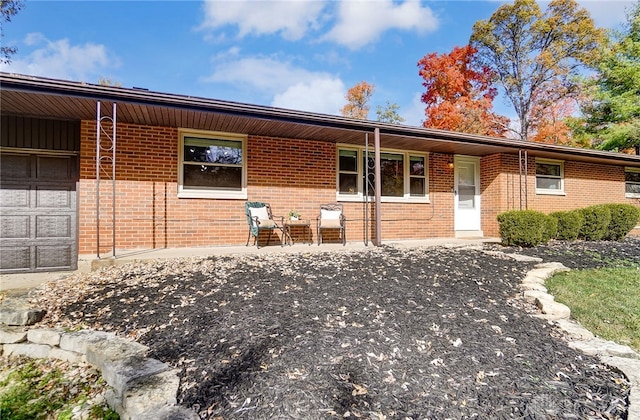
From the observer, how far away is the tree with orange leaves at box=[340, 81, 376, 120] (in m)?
23.4

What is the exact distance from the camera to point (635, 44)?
45.9 ft

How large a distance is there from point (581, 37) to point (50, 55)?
23.4 metres

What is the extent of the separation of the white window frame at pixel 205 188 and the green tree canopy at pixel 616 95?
1481 cm

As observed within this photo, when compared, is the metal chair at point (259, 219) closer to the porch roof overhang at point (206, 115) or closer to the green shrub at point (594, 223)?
the porch roof overhang at point (206, 115)

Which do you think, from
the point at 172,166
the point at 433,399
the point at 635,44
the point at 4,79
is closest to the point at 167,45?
the point at 172,166

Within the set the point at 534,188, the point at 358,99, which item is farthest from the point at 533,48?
the point at 534,188

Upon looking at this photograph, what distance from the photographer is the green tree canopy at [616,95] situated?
13404 mm

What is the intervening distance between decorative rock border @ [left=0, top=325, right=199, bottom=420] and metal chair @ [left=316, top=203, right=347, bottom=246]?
4559 mm

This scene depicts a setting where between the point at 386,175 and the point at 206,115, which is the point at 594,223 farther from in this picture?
the point at 206,115

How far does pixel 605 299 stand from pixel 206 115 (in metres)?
5.95

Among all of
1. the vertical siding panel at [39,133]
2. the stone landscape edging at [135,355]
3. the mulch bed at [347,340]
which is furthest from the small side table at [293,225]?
the stone landscape edging at [135,355]

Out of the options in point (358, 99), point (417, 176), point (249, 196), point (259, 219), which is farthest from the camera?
point (358, 99)

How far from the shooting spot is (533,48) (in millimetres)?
17359

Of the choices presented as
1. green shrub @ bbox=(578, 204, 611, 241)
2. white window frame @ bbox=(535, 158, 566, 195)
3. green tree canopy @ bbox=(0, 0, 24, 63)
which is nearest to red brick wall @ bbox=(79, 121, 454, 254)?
green shrub @ bbox=(578, 204, 611, 241)
